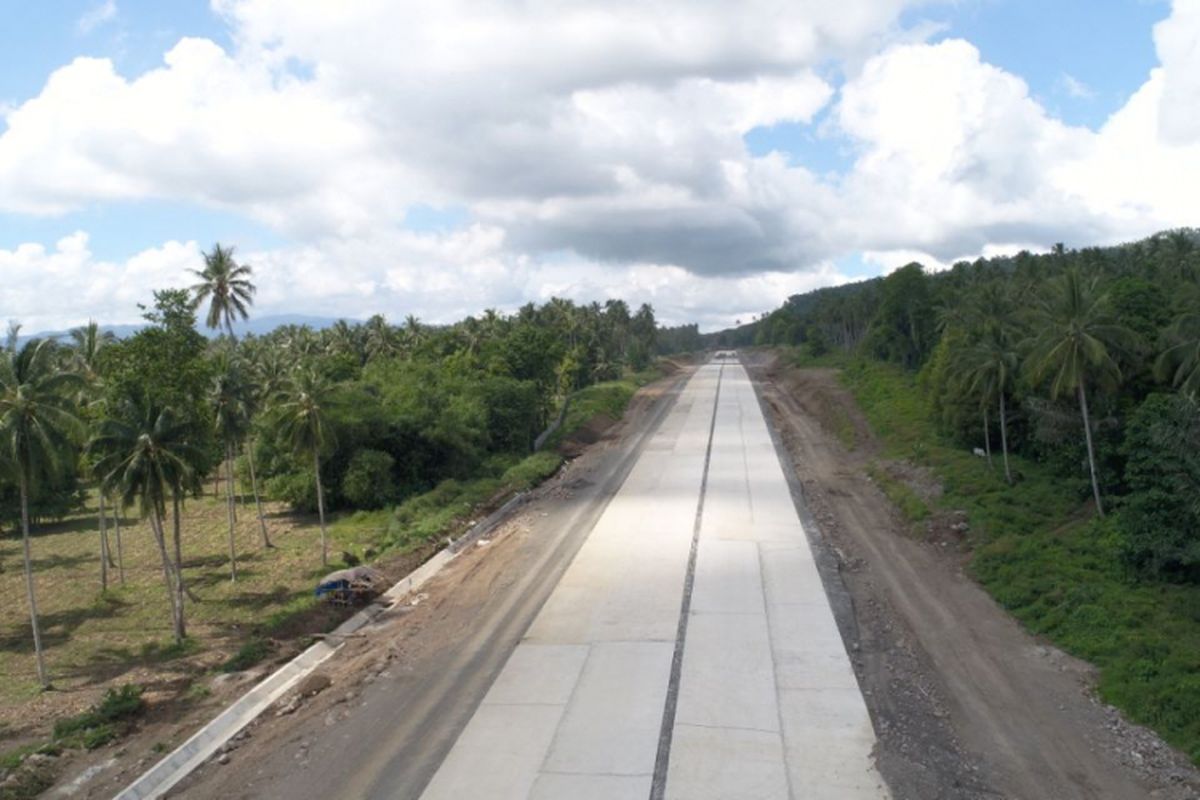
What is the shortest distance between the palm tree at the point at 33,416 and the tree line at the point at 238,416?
47mm

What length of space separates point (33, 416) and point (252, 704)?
1234cm

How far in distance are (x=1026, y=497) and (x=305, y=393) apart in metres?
33.4

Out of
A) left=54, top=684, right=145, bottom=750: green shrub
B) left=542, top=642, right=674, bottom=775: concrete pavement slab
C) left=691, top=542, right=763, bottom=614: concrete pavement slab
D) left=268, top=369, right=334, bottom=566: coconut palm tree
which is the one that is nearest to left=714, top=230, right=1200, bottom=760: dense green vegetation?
left=691, top=542, right=763, bottom=614: concrete pavement slab

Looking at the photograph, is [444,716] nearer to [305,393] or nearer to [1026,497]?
[305,393]

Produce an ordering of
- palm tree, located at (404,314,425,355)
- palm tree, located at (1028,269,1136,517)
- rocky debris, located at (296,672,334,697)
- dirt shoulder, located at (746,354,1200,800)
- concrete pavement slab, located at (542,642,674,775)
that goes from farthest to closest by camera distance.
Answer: palm tree, located at (404,314,425,355)
palm tree, located at (1028,269,1136,517)
rocky debris, located at (296,672,334,697)
concrete pavement slab, located at (542,642,674,775)
dirt shoulder, located at (746,354,1200,800)

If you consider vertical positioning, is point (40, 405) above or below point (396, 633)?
above

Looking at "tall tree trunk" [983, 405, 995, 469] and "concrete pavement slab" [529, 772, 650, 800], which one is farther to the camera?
"tall tree trunk" [983, 405, 995, 469]

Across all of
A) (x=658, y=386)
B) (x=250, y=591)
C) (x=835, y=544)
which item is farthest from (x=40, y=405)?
(x=658, y=386)

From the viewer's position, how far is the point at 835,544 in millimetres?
34344

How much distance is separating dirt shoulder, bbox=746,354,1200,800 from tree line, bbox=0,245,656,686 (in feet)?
75.4

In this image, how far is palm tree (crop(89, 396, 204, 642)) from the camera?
2830 centimetres

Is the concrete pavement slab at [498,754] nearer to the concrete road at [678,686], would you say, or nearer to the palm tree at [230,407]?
the concrete road at [678,686]

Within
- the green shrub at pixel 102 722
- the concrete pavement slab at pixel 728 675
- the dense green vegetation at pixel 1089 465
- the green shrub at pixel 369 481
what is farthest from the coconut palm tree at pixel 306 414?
the dense green vegetation at pixel 1089 465

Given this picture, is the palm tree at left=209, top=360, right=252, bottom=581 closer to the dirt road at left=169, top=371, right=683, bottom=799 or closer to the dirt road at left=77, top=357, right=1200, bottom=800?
the dirt road at left=169, top=371, right=683, bottom=799
